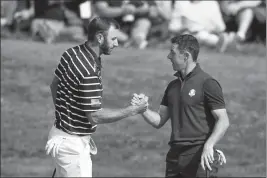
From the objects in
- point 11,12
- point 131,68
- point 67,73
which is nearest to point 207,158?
point 67,73

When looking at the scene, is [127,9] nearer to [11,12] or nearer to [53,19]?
[53,19]

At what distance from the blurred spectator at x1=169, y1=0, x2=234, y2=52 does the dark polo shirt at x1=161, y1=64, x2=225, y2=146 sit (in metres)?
4.35

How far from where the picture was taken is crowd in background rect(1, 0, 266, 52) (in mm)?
→ 10305

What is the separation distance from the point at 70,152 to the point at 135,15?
4674 millimetres

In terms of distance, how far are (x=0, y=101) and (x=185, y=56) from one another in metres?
4.77

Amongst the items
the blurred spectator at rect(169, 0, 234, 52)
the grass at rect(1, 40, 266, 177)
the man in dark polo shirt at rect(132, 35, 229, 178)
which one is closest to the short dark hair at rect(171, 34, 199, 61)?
the man in dark polo shirt at rect(132, 35, 229, 178)

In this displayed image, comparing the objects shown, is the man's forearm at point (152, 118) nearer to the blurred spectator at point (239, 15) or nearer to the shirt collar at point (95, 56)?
the shirt collar at point (95, 56)

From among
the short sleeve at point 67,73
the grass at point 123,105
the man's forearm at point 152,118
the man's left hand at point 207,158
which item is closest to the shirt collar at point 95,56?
the short sleeve at point 67,73

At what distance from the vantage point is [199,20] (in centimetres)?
1029

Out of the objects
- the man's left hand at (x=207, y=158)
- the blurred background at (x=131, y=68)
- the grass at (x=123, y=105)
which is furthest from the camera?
the blurred background at (x=131, y=68)

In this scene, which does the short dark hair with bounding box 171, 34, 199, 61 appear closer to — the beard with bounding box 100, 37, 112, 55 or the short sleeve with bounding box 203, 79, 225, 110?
the short sleeve with bounding box 203, 79, 225, 110

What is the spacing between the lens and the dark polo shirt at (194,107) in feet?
19.1

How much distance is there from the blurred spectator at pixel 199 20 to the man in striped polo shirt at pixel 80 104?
441cm

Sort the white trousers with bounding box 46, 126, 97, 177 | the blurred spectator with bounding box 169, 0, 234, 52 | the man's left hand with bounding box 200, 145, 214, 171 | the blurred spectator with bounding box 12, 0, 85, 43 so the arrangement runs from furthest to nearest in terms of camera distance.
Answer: the blurred spectator with bounding box 12, 0, 85, 43, the blurred spectator with bounding box 169, 0, 234, 52, the white trousers with bounding box 46, 126, 97, 177, the man's left hand with bounding box 200, 145, 214, 171
